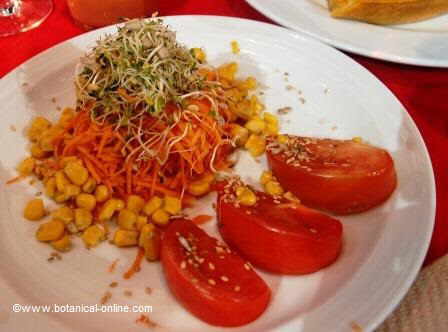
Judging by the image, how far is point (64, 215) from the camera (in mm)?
1692

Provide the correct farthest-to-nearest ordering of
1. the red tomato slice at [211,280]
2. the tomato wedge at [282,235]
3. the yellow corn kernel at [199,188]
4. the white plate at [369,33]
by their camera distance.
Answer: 1. the white plate at [369,33]
2. the yellow corn kernel at [199,188]
3. the tomato wedge at [282,235]
4. the red tomato slice at [211,280]

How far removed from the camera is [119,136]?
1.81 metres

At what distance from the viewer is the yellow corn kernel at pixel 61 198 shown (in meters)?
1.75

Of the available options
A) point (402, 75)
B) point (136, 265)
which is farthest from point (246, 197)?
point (402, 75)

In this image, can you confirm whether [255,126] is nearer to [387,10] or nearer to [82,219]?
[82,219]

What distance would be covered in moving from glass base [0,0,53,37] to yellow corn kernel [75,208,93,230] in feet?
4.21

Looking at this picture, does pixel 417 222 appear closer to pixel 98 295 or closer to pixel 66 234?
pixel 98 295

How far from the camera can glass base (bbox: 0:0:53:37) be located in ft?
8.49

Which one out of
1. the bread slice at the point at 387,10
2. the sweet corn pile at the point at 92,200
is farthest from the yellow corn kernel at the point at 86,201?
the bread slice at the point at 387,10

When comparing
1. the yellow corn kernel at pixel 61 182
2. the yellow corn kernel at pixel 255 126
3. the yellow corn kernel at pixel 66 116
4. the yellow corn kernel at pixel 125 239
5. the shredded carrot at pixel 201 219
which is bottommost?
the shredded carrot at pixel 201 219

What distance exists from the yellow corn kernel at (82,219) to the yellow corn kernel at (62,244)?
0.20ft

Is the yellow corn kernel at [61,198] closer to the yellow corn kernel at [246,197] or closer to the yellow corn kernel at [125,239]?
the yellow corn kernel at [125,239]

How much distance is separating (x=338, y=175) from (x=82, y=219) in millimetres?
819

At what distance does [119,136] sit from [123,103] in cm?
11
